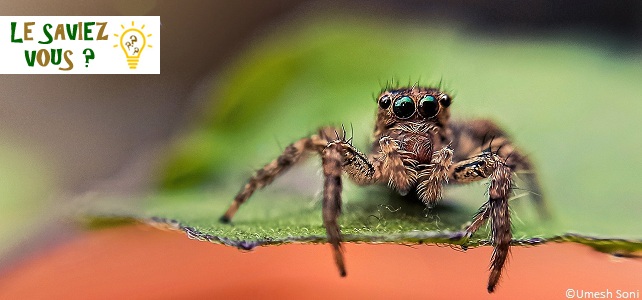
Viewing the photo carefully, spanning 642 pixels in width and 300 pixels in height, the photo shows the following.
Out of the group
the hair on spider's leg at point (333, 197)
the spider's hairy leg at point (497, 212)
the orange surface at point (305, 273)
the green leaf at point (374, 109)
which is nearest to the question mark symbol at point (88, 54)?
the green leaf at point (374, 109)

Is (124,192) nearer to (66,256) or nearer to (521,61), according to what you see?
(66,256)

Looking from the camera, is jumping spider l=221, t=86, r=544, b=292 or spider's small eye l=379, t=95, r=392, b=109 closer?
jumping spider l=221, t=86, r=544, b=292

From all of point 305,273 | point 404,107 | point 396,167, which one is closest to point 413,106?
point 404,107

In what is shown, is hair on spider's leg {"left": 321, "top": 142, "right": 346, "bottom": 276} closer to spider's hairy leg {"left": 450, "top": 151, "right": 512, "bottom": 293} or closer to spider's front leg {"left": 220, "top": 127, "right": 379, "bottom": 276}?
spider's front leg {"left": 220, "top": 127, "right": 379, "bottom": 276}

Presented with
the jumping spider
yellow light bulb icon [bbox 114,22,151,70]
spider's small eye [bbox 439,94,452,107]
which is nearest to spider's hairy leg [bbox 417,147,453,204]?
the jumping spider

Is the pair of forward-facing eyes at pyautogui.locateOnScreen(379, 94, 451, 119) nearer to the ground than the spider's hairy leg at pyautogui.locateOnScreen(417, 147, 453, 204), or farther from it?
farther from it

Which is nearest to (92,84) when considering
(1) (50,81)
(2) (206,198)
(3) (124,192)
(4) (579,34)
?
(1) (50,81)

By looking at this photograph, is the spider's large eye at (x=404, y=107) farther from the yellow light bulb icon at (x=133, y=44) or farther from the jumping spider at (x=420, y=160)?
the yellow light bulb icon at (x=133, y=44)
